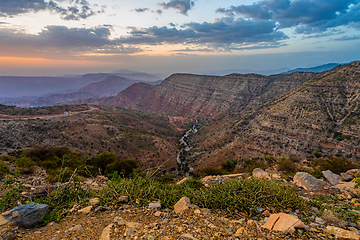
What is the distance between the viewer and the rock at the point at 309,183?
27.9 feet

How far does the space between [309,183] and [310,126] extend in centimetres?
4087

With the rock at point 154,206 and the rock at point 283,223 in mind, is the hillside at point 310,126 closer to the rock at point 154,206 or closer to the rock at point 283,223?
the rock at point 154,206

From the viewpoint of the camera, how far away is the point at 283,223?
447 cm

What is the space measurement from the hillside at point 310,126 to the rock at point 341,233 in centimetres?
3829

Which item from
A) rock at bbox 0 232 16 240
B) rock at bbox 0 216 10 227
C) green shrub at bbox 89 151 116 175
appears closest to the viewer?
rock at bbox 0 232 16 240

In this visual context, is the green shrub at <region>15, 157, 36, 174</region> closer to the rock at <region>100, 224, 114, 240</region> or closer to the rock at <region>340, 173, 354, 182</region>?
the rock at <region>100, 224, 114, 240</region>

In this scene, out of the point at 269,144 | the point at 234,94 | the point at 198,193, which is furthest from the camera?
the point at 234,94

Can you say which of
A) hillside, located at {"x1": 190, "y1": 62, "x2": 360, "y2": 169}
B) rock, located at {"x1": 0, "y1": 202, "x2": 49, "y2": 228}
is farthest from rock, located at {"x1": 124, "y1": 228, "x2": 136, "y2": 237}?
hillside, located at {"x1": 190, "y1": 62, "x2": 360, "y2": 169}

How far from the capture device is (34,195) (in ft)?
22.7

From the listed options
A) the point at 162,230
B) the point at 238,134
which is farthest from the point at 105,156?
the point at 238,134

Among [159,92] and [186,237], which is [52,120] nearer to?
[186,237]

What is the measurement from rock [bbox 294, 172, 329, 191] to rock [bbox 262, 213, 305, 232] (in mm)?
5340

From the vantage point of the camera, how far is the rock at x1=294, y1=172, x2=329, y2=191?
27.9ft

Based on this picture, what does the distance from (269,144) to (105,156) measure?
3830 centimetres
